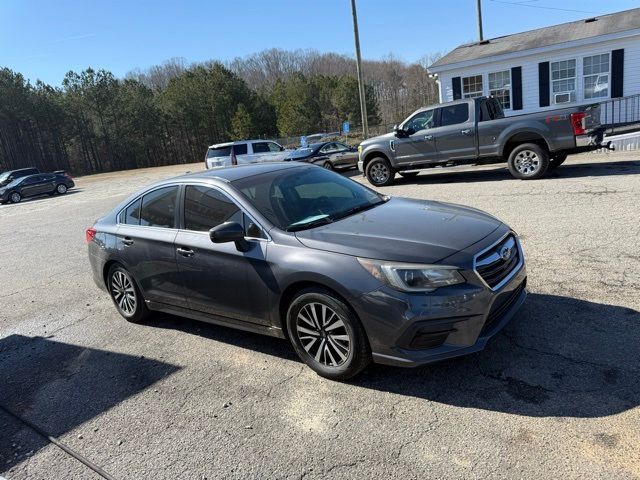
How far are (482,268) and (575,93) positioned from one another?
17.7 m

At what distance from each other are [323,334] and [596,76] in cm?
1843

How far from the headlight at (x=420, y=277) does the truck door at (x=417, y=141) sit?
9.60 metres

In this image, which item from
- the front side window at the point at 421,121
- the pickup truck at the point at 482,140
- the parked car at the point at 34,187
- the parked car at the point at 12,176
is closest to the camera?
the pickup truck at the point at 482,140

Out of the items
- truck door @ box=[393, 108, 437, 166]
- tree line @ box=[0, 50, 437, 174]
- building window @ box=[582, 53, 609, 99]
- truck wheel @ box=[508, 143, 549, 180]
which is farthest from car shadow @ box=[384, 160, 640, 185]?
tree line @ box=[0, 50, 437, 174]

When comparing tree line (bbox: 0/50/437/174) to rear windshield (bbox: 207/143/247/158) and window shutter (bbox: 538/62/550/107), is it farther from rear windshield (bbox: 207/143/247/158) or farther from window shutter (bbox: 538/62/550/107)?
window shutter (bbox: 538/62/550/107)

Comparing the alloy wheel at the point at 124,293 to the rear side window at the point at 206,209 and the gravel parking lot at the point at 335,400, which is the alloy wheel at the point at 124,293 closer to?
the gravel parking lot at the point at 335,400

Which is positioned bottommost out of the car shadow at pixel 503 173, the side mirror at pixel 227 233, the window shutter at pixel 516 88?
the car shadow at pixel 503 173

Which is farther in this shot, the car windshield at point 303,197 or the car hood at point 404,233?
the car windshield at point 303,197

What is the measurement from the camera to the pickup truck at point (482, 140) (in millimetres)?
10438

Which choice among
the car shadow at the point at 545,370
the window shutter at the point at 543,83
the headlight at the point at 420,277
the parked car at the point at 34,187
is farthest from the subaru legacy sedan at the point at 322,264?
the parked car at the point at 34,187

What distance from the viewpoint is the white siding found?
1689 centimetres

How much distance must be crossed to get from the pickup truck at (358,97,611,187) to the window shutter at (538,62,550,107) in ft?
25.2

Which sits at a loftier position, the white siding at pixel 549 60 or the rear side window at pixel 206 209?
the white siding at pixel 549 60

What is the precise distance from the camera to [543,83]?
60.2 feet
